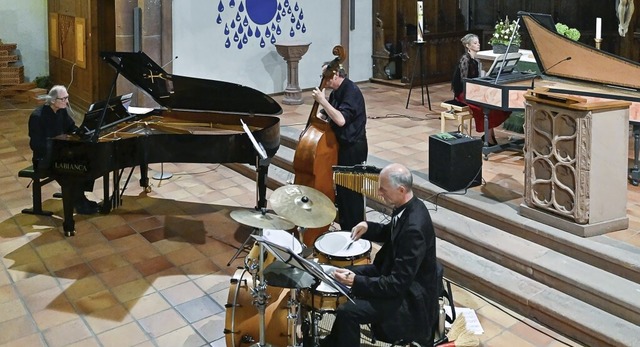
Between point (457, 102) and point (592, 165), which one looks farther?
point (457, 102)

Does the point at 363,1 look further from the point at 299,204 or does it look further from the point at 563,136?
the point at 299,204

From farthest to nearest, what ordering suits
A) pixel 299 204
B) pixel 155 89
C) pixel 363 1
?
pixel 363 1
pixel 155 89
pixel 299 204

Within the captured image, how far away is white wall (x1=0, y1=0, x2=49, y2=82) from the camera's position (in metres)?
13.1

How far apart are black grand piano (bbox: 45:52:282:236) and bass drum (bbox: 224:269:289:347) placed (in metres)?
1.57

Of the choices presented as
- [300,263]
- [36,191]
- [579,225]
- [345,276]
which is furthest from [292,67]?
[300,263]

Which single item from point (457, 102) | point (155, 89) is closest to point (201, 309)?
point (155, 89)

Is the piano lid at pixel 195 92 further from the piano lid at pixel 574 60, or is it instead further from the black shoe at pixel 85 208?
the piano lid at pixel 574 60

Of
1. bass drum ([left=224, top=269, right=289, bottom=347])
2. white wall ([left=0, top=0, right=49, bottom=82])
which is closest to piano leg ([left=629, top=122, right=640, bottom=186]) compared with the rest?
bass drum ([left=224, top=269, right=289, bottom=347])

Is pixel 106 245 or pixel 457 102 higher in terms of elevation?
pixel 457 102

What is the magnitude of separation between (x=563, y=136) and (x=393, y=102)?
6038 mm

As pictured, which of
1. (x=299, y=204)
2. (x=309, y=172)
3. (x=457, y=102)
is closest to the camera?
(x=299, y=204)

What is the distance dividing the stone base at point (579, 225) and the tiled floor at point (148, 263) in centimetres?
7

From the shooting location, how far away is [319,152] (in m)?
5.55

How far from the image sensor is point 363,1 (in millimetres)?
12430
